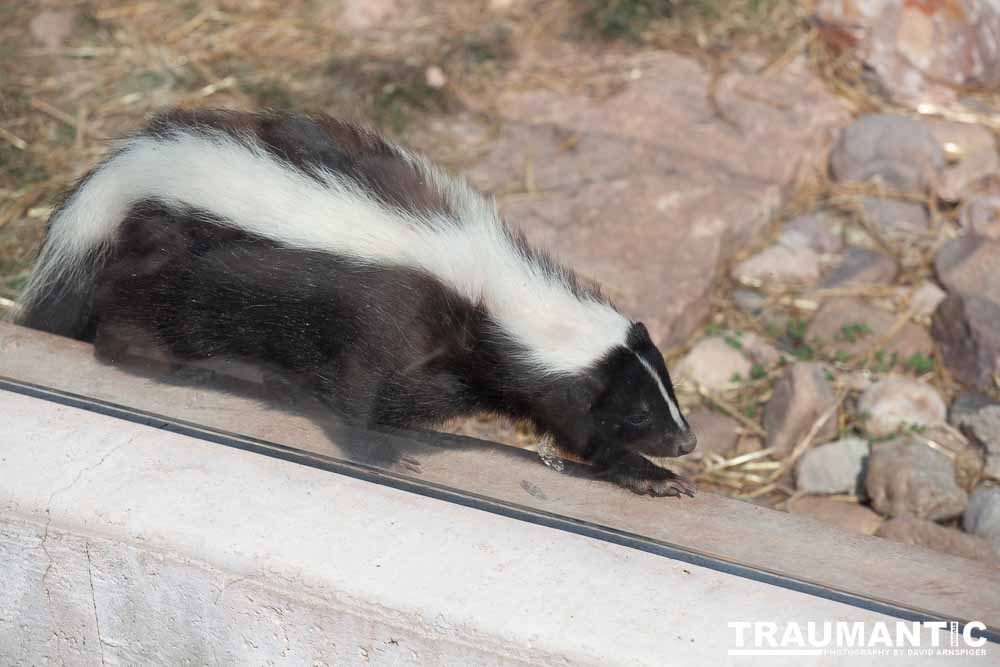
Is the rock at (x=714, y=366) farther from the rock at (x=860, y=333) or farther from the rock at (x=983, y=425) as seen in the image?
the rock at (x=983, y=425)

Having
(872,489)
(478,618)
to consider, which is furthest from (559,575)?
(872,489)

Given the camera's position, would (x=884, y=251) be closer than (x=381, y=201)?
No

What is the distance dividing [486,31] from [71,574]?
3879mm

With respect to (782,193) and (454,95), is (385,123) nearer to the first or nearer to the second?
(454,95)

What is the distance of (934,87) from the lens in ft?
17.1

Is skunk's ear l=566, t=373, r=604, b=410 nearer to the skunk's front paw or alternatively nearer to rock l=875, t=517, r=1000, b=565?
the skunk's front paw

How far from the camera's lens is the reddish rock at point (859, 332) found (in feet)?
13.1

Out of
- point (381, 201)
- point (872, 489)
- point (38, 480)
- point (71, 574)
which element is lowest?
A: point (872, 489)

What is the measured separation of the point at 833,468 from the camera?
3.44 metres

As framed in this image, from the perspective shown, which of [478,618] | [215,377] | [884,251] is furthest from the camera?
[884,251]

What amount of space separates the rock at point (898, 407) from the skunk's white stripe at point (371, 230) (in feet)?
4.47

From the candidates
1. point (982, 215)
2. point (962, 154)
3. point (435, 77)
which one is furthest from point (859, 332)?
point (435, 77)

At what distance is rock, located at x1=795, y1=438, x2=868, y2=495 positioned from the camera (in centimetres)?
341

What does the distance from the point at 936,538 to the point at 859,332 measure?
4.06 feet
